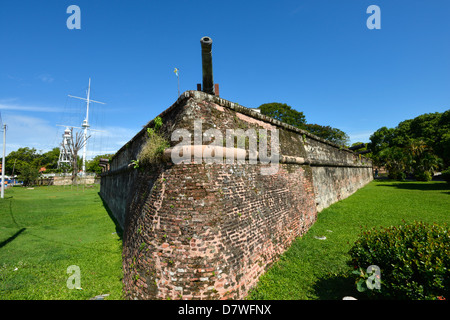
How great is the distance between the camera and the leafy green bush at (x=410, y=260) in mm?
2445

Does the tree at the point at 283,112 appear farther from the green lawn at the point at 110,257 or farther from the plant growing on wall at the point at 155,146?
the plant growing on wall at the point at 155,146

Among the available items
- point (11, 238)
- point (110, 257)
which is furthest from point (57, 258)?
point (11, 238)

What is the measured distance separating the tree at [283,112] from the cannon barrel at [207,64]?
30.4 m

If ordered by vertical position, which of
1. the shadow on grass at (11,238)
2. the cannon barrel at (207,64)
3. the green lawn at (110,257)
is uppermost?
the cannon barrel at (207,64)

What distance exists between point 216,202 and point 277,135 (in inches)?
144

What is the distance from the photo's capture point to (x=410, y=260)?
9.02 feet

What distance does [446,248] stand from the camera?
268 centimetres

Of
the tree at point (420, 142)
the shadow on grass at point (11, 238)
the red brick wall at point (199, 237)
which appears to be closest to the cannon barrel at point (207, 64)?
the red brick wall at point (199, 237)

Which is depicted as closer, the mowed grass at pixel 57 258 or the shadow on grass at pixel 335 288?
the shadow on grass at pixel 335 288

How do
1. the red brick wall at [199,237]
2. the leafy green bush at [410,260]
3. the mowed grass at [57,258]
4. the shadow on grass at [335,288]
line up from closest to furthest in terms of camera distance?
the leafy green bush at [410,260] < the red brick wall at [199,237] < the shadow on grass at [335,288] < the mowed grass at [57,258]

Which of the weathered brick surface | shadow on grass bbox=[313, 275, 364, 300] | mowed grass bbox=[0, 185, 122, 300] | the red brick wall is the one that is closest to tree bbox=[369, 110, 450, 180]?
shadow on grass bbox=[313, 275, 364, 300]

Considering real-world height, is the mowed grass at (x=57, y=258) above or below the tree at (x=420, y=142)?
below

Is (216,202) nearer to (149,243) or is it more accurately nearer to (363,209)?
(149,243)
